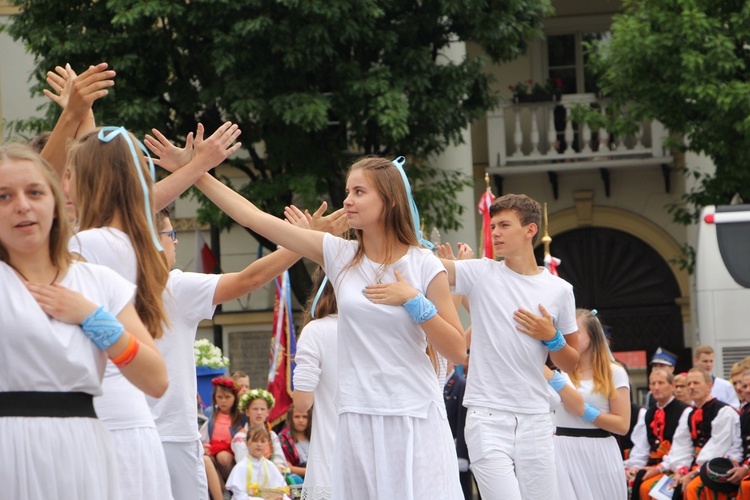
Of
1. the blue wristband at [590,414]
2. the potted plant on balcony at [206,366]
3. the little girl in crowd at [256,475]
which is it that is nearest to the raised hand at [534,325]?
the blue wristband at [590,414]

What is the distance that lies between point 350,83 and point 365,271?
511 inches

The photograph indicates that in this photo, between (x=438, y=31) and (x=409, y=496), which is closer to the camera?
(x=409, y=496)

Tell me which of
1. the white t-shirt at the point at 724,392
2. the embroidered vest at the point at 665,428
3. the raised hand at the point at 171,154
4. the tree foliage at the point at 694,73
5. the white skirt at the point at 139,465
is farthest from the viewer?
the tree foliage at the point at 694,73

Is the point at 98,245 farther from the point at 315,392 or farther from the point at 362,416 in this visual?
the point at 315,392

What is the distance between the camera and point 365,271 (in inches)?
241

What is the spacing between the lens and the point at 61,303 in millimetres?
3953

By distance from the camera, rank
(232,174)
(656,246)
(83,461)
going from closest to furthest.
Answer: (83,461), (232,174), (656,246)

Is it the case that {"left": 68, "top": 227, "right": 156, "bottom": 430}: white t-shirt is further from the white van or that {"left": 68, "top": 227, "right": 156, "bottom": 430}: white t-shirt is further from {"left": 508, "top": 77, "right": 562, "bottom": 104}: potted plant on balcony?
{"left": 508, "top": 77, "right": 562, "bottom": 104}: potted plant on balcony

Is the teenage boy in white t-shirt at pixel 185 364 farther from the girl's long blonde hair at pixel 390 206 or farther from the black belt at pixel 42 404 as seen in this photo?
the black belt at pixel 42 404

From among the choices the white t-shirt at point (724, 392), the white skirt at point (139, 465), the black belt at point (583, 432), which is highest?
the white skirt at point (139, 465)

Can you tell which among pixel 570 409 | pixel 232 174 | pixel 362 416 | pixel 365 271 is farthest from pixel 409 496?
pixel 232 174

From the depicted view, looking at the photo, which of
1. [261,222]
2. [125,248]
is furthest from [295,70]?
[125,248]

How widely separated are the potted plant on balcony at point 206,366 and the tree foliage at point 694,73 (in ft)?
29.4

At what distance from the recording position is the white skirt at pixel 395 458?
6.02m
